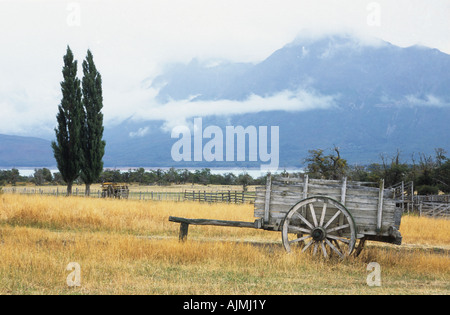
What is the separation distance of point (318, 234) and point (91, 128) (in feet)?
112

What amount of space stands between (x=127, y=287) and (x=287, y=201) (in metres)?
4.60

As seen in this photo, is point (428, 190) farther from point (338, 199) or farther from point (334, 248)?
point (334, 248)

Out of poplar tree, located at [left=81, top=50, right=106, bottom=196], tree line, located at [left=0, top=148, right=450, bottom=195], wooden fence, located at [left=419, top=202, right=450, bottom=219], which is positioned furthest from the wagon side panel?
poplar tree, located at [left=81, top=50, right=106, bottom=196]

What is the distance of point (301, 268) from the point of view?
35.0ft

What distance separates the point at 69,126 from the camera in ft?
137

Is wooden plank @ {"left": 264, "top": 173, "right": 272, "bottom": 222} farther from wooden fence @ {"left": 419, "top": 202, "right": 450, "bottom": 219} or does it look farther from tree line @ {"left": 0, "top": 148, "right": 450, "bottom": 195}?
wooden fence @ {"left": 419, "top": 202, "right": 450, "bottom": 219}

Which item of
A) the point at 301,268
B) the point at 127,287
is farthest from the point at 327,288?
the point at 127,287

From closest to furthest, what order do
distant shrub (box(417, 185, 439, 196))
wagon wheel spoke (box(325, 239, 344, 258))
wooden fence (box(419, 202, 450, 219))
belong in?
wagon wheel spoke (box(325, 239, 344, 258))
wooden fence (box(419, 202, 450, 219))
distant shrub (box(417, 185, 439, 196))

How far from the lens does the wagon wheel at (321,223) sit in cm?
1134

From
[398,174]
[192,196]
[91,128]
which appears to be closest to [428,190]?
[398,174]

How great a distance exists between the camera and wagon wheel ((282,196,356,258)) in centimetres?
1134

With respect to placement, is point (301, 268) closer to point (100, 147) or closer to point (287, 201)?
point (287, 201)

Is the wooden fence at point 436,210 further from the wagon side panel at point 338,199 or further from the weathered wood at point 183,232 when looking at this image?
the weathered wood at point 183,232

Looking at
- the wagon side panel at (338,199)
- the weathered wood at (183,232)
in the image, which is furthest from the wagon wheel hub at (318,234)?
the weathered wood at (183,232)
